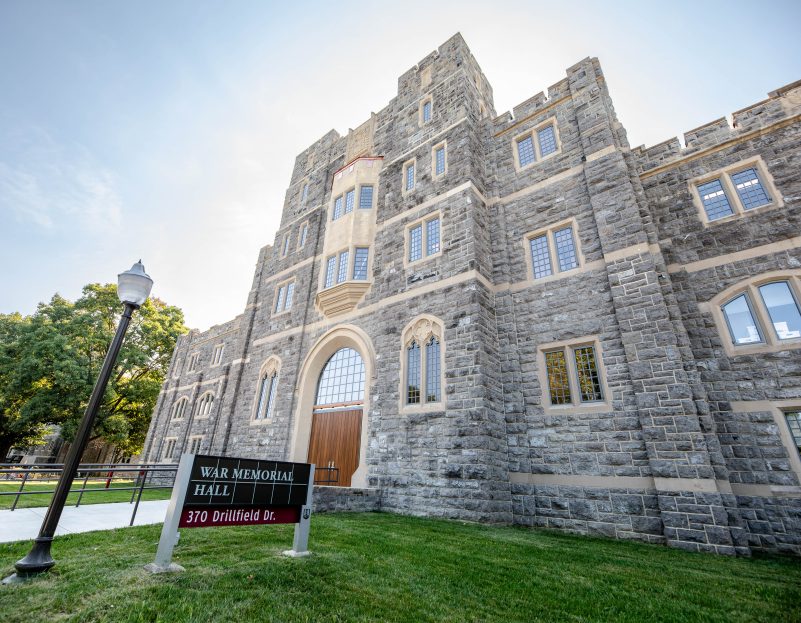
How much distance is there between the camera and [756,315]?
28.9 ft

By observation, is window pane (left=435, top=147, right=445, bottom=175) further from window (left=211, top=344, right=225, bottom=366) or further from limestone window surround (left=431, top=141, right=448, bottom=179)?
window (left=211, top=344, right=225, bottom=366)

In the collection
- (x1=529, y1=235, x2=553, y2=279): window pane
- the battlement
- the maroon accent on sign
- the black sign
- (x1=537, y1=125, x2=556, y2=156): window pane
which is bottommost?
the maroon accent on sign

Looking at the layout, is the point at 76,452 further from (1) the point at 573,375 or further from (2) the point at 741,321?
(2) the point at 741,321

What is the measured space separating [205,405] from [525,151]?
83.5 ft

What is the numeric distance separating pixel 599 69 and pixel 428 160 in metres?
6.45

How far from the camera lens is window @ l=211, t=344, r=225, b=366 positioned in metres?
27.3

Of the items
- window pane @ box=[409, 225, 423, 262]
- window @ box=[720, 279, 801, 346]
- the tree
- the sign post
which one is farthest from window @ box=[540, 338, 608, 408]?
the tree

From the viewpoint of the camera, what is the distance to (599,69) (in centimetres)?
1270

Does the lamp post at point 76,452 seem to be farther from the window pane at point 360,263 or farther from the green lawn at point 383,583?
the window pane at point 360,263

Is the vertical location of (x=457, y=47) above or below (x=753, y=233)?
above

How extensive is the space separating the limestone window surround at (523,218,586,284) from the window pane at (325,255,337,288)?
782 cm

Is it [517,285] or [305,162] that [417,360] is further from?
[305,162]

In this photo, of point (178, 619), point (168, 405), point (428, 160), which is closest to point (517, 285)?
point (428, 160)

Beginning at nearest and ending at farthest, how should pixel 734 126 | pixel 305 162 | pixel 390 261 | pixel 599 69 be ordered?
pixel 734 126
pixel 599 69
pixel 390 261
pixel 305 162
